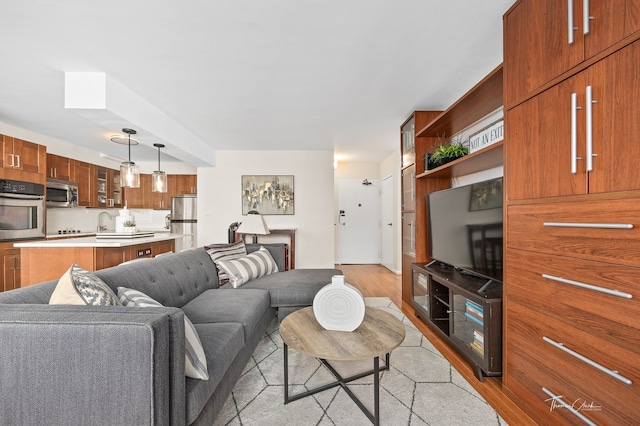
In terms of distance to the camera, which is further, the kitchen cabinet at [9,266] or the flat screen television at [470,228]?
the kitchen cabinet at [9,266]

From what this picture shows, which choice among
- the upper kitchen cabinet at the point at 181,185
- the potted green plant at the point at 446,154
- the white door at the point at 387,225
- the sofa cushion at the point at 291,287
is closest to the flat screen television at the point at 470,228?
the potted green plant at the point at 446,154

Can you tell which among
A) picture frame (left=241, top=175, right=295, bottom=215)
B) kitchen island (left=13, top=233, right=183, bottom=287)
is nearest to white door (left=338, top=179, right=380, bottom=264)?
picture frame (left=241, top=175, right=295, bottom=215)

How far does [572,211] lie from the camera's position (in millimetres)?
1255

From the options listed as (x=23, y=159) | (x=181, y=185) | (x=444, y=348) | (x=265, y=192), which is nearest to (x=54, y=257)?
(x=23, y=159)

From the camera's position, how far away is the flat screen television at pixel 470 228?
79.4 inches

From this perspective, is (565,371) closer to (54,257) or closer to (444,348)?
(444,348)

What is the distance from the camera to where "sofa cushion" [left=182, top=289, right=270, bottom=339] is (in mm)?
1816

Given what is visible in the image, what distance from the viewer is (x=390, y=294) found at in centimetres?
395

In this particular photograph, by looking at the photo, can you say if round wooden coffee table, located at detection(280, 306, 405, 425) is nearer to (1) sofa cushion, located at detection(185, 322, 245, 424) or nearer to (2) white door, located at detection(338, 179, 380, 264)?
(1) sofa cushion, located at detection(185, 322, 245, 424)

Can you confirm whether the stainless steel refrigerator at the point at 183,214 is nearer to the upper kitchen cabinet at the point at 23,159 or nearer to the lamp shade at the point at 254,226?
the upper kitchen cabinet at the point at 23,159

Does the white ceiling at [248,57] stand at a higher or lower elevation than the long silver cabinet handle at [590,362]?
higher

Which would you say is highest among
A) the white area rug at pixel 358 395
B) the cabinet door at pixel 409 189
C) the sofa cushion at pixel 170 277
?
the cabinet door at pixel 409 189

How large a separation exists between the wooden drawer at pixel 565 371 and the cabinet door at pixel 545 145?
0.66 meters

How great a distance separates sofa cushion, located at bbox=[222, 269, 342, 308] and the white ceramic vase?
0.85m
